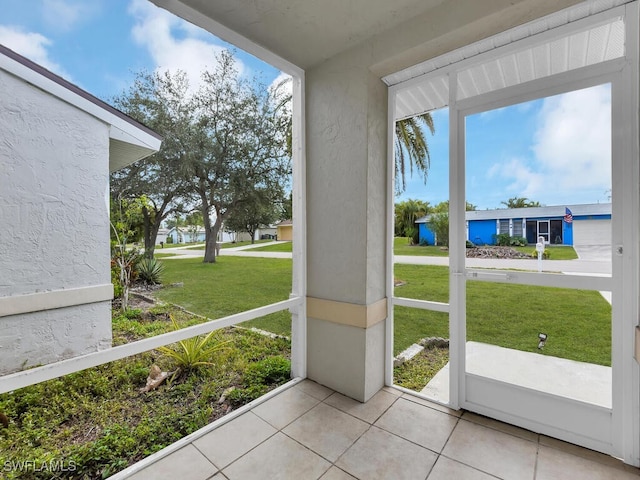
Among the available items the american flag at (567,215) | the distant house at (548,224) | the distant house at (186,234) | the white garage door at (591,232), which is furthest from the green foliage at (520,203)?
the distant house at (186,234)

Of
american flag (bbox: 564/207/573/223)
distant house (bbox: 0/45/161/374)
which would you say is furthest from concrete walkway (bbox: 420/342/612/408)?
distant house (bbox: 0/45/161/374)

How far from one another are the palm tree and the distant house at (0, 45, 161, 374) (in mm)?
2028

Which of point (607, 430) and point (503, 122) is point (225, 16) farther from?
point (607, 430)

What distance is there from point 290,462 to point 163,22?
266 centimetres

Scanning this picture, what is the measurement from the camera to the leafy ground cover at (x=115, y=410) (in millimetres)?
1537

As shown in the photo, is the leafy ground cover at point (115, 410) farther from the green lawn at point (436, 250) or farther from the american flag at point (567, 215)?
the american flag at point (567, 215)

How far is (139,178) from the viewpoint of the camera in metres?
1.67

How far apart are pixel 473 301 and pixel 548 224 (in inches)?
26.9

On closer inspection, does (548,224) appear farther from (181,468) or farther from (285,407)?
(181,468)

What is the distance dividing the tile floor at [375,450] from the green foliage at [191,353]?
1.93ft

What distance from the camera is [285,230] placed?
2521mm

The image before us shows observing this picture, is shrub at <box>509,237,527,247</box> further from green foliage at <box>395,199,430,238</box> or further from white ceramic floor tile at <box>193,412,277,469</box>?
white ceramic floor tile at <box>193,412,277,469</box>

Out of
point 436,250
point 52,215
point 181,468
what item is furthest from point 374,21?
point 181,468

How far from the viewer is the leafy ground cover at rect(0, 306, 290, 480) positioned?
1.54 metres
